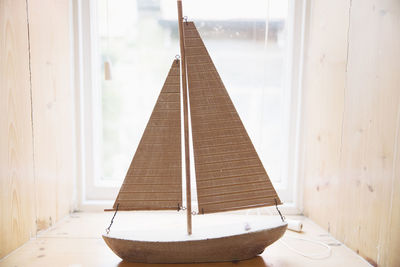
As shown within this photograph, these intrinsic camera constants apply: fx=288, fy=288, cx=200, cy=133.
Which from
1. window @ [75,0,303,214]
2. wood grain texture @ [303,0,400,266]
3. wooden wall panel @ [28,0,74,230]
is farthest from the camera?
window @ [75,0,303,214]

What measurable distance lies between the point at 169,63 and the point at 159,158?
0.64m

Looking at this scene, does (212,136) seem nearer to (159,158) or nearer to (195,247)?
(159,158)

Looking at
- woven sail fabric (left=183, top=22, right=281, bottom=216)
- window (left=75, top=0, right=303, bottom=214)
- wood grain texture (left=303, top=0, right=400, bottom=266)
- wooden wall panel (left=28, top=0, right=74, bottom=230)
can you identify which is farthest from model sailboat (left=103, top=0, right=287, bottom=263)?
window (left=75, top=0, right=303, bottom=214)

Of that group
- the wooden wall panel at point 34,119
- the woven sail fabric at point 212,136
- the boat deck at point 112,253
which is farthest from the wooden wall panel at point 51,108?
the woven sail fabric at point 212,136

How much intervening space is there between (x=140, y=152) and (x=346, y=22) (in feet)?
2.80

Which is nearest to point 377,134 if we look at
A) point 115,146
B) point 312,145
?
point 312,145

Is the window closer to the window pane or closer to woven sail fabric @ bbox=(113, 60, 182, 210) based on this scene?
the window pane

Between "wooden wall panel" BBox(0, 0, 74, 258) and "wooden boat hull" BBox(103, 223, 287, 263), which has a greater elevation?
"wooden wall panel" BBox(0, 0, 74, 258)

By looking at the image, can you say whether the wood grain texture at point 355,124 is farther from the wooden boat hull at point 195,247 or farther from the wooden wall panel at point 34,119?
the wooden wall panel at point 34,119

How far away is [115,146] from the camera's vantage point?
4.64 ft

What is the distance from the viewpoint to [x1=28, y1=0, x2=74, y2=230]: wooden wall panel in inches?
40.8

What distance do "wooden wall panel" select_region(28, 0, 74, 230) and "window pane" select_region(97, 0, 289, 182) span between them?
7.2 inches

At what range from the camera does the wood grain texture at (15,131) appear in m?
0.88

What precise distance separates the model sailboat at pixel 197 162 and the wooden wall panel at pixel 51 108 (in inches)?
16.2
